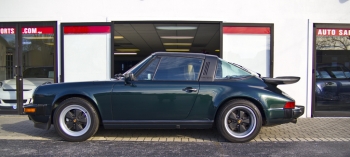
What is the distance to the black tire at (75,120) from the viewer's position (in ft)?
15.6

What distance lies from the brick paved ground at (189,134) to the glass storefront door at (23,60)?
144 cm

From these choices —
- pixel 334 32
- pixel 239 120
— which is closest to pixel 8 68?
pixel 239 120

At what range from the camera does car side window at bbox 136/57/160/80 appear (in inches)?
192

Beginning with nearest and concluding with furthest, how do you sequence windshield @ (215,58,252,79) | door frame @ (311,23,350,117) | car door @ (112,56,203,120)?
car door @ (112,56,203,120), windshield @ (215,58,252,79), door frame @ (311,23,350,117)

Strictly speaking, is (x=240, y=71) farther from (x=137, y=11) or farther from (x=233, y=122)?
(x=137, y=11)

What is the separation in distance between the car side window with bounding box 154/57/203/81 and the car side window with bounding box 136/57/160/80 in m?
0.07

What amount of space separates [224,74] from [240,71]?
32 centimetres

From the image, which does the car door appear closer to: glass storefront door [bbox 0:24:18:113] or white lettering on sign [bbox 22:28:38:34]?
white lettering on sign [bbox 22:28:38:34]

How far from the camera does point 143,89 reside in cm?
475

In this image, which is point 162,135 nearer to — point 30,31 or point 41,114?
point 41,114

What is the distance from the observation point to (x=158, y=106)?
187 inches

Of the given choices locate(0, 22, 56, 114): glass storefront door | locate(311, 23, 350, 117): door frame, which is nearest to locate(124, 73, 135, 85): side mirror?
locate(0, 22, 56, 114): glass storefront door

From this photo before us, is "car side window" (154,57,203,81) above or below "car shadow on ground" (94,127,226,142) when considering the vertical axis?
above

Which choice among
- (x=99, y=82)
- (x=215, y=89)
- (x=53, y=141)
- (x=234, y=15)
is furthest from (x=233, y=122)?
(x=234, y=15)
